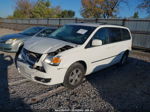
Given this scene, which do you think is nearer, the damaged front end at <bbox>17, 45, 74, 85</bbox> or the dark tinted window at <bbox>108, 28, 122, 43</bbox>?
the damaged front end at <bbox>17, 45, 74, 85</bbox>

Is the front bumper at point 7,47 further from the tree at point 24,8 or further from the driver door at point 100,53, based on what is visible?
the tree at point 24,8

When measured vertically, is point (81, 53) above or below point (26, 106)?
above

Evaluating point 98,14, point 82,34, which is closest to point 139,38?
point 82,34

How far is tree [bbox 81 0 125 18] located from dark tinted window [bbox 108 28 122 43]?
25.2 m

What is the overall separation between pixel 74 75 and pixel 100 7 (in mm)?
28358

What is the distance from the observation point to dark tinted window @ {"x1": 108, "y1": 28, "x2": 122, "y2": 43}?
3975 mm

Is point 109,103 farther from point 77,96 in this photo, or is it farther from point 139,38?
point 139,38

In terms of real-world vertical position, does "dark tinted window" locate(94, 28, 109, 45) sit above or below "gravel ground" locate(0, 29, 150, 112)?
above

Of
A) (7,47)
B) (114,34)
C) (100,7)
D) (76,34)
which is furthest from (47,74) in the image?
(100,7)

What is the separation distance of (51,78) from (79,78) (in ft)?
2.89

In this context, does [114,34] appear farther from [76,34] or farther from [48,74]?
[48,74]

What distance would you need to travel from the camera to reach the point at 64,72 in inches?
107

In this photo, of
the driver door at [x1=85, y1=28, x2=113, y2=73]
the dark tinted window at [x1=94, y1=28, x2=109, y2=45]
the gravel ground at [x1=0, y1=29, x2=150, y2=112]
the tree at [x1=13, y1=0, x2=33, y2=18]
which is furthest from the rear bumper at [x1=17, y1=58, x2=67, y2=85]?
the tree at [x1=13, y1=0, x2=33, y2=18]

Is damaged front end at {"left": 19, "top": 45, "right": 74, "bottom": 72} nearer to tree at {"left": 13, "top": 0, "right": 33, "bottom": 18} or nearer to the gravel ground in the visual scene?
the gravel ground
